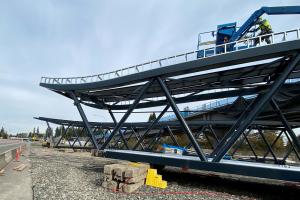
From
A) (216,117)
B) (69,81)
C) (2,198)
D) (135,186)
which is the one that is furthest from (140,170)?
(216,117)

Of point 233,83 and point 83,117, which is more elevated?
point 233,83

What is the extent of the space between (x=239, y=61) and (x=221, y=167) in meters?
5.39

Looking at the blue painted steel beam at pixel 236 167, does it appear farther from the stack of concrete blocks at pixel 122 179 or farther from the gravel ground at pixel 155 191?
the stack of concrete blocks at pixel 122 179

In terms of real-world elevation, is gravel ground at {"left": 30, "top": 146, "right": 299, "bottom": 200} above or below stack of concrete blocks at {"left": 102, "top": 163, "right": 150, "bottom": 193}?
below

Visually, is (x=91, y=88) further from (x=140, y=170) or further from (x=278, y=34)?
(x=278, y=34)

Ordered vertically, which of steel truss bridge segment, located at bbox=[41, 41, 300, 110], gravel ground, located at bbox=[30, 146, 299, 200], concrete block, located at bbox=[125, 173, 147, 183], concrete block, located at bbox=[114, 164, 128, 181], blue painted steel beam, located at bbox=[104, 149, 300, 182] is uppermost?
steel truss bridge segment, located at bbox=[41, 41, 300, 110]

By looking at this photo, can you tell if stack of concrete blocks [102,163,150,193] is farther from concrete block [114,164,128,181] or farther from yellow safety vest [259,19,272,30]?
yellow safety vest [259,19,272,30]

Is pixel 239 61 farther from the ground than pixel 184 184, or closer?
farther from the ground

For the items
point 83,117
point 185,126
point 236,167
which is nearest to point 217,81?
point 185,126

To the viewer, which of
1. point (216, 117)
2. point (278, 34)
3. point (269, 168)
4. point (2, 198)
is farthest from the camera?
point (216, 117)

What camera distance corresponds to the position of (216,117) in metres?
40.2

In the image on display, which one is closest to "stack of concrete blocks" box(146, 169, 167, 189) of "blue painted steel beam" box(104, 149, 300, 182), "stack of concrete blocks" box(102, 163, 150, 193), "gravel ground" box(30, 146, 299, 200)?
"gravel ground" box(30, 146, 299, 200)

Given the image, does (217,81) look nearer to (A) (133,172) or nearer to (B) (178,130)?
(A) (133,172)

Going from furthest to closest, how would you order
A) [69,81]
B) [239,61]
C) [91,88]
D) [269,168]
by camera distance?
[69,81] < [91,88] < [239,61] < [269,168]
